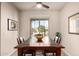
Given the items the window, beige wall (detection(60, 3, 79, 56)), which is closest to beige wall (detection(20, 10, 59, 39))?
the window

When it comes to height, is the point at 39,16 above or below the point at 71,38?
above

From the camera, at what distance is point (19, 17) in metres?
4.07

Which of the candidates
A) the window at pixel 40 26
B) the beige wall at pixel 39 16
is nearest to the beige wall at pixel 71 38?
the window at pixel 40 26

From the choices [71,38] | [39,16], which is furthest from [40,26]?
[71,38]

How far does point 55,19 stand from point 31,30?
859 millimetres

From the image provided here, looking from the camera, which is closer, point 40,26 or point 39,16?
point 40,26

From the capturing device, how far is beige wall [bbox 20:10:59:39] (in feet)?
13.4

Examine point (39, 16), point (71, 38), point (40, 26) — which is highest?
point (39, 16)

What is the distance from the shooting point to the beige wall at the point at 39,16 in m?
4.08

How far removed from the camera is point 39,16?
407cm

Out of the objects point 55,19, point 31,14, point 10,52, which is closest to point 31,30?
point 31,14

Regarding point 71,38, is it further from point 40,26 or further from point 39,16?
point 39,16

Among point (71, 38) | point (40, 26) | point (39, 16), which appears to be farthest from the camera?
point (39, 16)

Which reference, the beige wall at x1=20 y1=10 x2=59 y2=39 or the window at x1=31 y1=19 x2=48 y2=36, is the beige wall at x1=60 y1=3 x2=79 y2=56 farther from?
the beige wall at x1=20 y1=10 x2=59 y2=39
